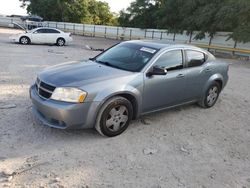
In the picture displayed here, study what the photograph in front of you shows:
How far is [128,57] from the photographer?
17.9 ft

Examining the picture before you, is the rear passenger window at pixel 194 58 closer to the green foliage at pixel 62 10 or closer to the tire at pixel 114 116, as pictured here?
the tire at pixel 114 116

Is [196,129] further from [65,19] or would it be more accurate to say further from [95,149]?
[65,19]

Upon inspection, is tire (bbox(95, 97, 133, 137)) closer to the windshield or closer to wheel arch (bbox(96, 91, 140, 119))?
wheel arch (bbox(96, 91, 140, 119))

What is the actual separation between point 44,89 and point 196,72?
10.0 feet

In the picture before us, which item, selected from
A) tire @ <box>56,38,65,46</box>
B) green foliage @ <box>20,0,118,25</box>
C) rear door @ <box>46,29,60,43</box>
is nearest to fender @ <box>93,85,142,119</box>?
rear door @ <box>46,29,60,43</box>

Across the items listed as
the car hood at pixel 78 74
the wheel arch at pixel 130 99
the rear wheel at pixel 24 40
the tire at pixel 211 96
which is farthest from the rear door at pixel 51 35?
the wheel arch at pixel 130 99

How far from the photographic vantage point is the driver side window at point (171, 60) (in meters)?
5.34

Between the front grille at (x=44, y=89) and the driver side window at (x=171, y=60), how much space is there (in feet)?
6.17

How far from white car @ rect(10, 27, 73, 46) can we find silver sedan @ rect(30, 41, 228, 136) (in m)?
15.8

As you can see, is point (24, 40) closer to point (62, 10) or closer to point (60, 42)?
point (60, 42)

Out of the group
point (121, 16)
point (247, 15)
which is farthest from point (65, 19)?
point (247, 15)

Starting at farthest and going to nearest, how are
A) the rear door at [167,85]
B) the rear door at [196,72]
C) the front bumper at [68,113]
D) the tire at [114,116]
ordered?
the rear door at [196,72], the rear door at [167,85], the tire at [114,116], the front bumper at [68,113]

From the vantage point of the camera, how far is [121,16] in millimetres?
38469

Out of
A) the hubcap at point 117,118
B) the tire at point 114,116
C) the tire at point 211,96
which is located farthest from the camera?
the tire at point 211,96
